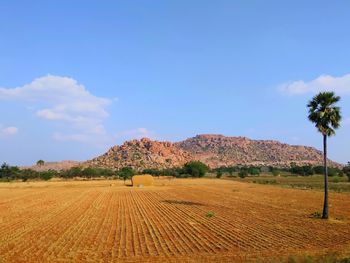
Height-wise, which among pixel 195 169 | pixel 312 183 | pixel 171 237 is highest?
pixel 195 169

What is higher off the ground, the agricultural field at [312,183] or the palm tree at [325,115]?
the palm tree at [325,115]

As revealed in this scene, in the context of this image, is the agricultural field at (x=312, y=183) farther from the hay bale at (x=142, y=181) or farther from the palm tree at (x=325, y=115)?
the palm tree at (x=325, y=115)

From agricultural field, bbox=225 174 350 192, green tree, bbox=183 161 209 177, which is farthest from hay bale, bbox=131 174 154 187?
green tree, bbox=183 161 209 177

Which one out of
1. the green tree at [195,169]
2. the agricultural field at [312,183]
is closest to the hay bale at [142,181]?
the agricultural field at [312,183]

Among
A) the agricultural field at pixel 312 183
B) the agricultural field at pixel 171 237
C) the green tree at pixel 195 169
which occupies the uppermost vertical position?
the green tree at pixel 195 169

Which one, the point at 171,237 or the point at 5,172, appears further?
the point at 5,172

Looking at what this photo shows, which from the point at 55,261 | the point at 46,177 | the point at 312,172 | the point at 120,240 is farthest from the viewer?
the point at 312,172

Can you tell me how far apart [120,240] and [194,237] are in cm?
365

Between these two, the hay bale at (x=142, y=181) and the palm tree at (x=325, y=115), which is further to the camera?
the hay bale at (x=142, y=181)

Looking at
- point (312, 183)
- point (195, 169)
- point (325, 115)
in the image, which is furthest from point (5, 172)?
point (325, 115)

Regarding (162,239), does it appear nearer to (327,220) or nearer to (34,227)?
(34,227)

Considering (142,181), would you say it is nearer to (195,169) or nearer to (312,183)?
(312,183)

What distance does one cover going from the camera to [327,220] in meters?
27.5

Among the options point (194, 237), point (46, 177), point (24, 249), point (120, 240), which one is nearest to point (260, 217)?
point (194, 237)
